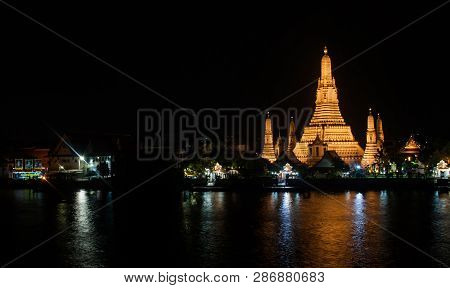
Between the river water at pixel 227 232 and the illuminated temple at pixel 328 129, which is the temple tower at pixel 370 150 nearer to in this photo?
the illuminated temple at pixel 328 129

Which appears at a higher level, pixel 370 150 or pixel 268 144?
pixel 268 144

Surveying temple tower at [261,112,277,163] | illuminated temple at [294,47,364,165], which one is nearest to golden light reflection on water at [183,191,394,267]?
illuminated temple at [294,47,364,165]

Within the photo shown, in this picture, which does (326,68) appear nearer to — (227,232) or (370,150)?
(370,150)

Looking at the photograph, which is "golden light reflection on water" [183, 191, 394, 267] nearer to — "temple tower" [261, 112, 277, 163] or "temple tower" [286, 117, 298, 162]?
"temple tower" [286, 117, 298, 162]

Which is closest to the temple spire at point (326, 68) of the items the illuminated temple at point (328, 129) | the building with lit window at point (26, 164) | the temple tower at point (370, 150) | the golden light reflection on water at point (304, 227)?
the illuminated temple at point (328, 129)

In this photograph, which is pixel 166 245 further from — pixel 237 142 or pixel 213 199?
pixel 237 142

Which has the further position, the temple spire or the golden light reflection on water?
the temple spire

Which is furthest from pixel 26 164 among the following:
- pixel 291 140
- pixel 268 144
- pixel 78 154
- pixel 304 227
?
pixel 304 227
